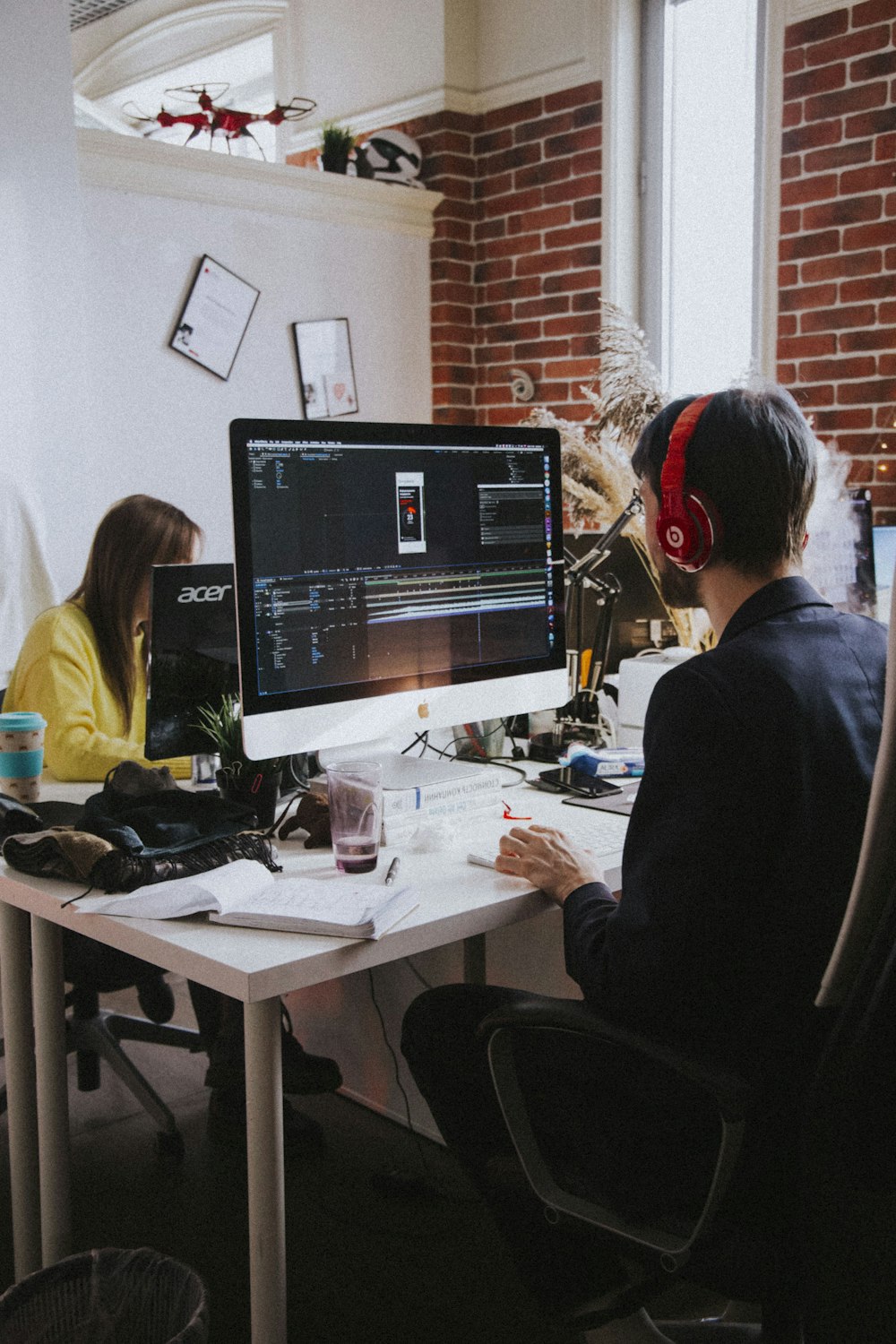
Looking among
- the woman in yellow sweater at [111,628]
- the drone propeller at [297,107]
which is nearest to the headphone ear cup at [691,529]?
the woman in yellow sweater at [111,628]

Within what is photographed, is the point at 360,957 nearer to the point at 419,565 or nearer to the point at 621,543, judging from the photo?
the point at 419,565

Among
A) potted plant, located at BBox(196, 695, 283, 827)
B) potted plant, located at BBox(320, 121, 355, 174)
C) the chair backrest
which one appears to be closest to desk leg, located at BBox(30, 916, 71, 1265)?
potted plant, located at BBox(196, 695, 283, 827)

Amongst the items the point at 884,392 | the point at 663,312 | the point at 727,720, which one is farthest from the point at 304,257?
the point at 727,720

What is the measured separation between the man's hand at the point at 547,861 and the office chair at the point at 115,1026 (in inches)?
35.0

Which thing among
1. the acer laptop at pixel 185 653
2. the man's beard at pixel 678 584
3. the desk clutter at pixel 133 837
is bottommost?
the desk clutter at pixel 133 837

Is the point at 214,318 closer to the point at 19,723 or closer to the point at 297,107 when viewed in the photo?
the point at 297,107

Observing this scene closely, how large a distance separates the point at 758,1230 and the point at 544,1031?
11.3 inches

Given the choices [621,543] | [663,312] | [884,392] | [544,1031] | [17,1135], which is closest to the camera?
[544,1031]

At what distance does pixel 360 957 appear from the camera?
4.46 ft

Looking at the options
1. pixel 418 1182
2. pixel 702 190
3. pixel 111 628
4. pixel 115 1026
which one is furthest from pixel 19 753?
pixel 702 190

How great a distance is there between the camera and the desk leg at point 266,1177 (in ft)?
4.40

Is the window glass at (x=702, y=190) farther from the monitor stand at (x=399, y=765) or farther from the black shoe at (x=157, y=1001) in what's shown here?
the black shoe at (x=157, y=1001)

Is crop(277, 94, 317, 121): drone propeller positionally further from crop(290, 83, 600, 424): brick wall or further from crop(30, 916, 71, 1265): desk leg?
crop(30, 916, 71, 1265): desk leg

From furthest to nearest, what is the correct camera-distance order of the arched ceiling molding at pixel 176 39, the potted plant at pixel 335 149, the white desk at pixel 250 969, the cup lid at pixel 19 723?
the arched ceiling molding at pixel 176 39
the potted plant at pixel 335 149
the cup lid at pixel 19 723
the white desk at pixel 250 969
